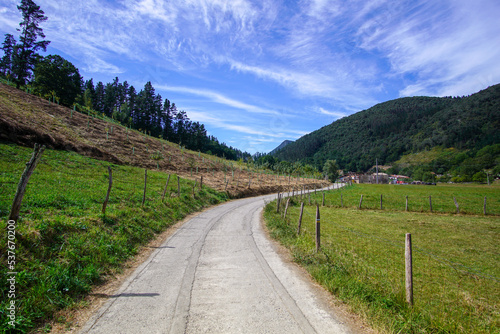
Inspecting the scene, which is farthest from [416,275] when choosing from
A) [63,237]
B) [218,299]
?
[63,237]

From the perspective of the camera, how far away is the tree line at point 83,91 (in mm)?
39312

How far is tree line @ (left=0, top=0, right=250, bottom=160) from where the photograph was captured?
129 ft

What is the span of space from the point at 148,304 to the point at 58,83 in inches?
2573

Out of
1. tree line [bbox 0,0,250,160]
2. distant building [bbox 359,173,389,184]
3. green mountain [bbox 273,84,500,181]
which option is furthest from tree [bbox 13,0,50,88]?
green mountain [bbox 273,84,500,181]

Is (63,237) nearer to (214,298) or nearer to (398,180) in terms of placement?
(214,298)

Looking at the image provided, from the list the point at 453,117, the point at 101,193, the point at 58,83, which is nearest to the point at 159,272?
the point at 101,193

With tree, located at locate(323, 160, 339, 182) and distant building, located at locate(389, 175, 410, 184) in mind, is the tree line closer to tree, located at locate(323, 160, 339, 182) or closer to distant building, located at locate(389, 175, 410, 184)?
tree, located at locate(323, 160, 339, 182)

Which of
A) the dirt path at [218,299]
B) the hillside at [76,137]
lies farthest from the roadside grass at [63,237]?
the hillside at [76,137]

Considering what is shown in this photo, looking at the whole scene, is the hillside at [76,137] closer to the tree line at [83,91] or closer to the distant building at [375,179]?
the tree line at [83,91]

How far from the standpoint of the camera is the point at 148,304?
16.0 feet

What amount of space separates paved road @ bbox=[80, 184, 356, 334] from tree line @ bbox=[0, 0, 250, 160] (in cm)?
5250

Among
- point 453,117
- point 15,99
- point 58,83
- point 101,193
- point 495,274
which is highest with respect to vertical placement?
point 453,117

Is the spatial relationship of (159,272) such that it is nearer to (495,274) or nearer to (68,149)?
(495,274)

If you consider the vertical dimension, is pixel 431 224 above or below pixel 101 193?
below
